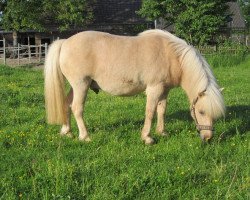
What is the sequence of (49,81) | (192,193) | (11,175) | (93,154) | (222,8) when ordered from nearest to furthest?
(192,193) → (11,175) → (93,154) → (49,81) → (222,8)

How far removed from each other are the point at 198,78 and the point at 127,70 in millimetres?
1173

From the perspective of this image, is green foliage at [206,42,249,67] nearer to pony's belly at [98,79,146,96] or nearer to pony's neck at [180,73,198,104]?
pony's neck at [180,73,198,104]

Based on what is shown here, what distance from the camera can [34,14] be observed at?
108 feet

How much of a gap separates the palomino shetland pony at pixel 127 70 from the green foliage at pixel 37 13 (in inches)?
1080

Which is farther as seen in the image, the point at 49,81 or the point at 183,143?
the point at 49,81

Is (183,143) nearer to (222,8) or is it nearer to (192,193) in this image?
(192,193)

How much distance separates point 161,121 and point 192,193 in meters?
2.75

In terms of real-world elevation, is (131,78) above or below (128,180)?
above

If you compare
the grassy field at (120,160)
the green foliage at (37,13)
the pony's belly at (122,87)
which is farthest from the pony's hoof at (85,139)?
the green foliage at (37,13)

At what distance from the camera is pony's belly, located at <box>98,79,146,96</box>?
246 inches

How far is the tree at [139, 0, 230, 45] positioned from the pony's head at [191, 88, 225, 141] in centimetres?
2372

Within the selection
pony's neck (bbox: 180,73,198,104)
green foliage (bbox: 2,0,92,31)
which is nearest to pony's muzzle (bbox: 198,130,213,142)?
pony's neck (bbox: 180,73,198,104)

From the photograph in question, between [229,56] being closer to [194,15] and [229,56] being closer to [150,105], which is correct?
[194,15]

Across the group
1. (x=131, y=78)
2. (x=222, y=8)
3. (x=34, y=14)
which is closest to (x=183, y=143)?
(x=131, y=78)
